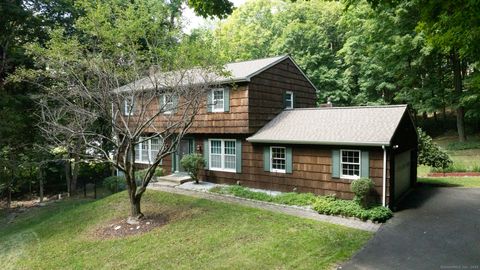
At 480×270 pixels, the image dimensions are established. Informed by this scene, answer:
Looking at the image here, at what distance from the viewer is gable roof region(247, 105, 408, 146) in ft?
38.9

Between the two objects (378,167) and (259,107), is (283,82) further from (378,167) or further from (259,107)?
(378,167)

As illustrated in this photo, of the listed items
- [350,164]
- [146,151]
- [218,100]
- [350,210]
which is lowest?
[350,210]

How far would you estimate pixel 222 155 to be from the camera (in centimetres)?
1644

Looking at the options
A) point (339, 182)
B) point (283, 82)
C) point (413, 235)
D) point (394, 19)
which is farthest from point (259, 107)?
point (394, 19)

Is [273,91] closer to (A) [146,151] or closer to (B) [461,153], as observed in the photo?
(A) [146,151]

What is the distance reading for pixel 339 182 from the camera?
490 inches

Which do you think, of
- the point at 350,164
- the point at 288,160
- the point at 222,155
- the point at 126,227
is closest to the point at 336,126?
the point at 350,164

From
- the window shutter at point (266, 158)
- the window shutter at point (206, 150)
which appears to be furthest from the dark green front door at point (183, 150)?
the window shutter at point (266, 158)

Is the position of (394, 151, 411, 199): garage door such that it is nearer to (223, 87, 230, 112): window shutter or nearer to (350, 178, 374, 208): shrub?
(350, 178, 374, 208): shrub

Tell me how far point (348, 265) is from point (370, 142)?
5469 mm

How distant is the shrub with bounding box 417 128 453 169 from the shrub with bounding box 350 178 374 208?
372 inches

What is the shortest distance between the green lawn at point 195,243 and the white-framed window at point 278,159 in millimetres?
3296

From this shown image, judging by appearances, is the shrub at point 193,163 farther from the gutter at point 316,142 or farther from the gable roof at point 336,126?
the gable roof at point 336,126

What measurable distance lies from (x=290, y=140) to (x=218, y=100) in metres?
4.52
